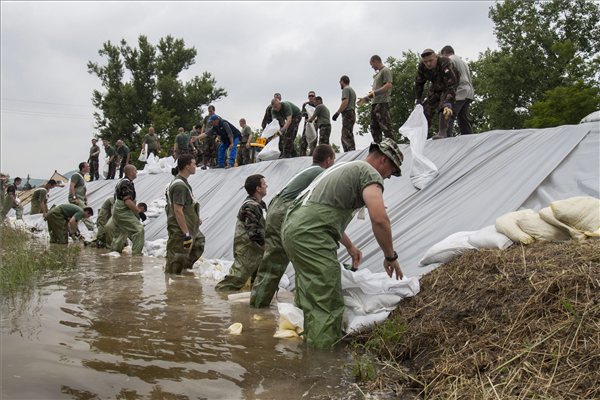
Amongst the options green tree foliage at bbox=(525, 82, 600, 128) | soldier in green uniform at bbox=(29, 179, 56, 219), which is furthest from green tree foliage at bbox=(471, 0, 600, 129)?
soldier in green uniform at bbox=(29, 179, 56, 219)

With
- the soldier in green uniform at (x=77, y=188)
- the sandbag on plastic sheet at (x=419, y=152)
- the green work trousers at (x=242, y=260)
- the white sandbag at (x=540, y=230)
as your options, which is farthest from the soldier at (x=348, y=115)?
the soldier in green uniform at (x=77, y=188)

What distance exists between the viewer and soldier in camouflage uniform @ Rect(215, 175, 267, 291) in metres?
5.45

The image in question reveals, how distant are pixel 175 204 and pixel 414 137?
9.72 ft

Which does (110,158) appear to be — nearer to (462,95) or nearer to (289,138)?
(289,138)

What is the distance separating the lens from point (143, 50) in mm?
38062

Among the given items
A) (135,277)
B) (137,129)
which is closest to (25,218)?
(135,277)

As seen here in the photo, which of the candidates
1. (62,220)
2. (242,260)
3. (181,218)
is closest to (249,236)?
(242,260)

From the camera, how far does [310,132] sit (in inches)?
420

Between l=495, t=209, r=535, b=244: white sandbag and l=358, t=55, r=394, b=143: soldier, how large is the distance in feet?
12.6

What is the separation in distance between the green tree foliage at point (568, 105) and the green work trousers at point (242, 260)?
675 inches

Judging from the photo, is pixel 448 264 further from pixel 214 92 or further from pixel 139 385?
pixel 214 92

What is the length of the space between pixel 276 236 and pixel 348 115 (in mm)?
4861

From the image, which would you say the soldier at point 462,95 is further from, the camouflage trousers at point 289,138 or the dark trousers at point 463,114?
the camouflage trousers at point 289,138

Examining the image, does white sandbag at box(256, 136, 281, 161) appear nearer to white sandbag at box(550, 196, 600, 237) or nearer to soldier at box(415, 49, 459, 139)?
soldier at box(415, 49, 459, 139)
